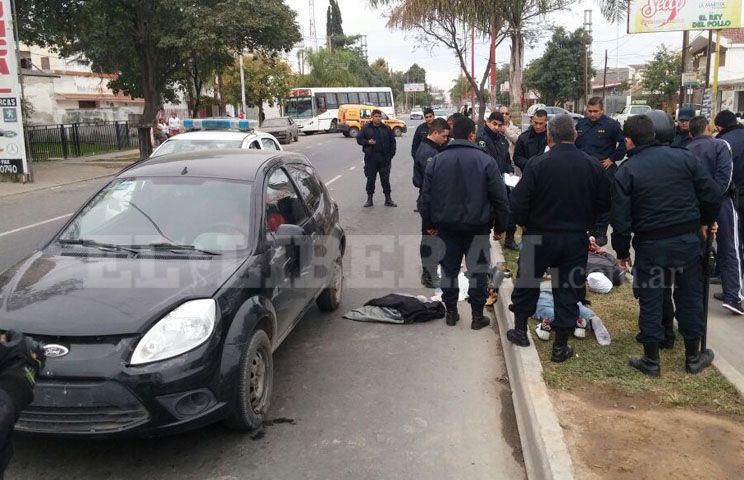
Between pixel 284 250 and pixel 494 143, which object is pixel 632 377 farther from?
pixel 494 143

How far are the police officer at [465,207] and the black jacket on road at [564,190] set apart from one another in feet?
2.11

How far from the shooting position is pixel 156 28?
24.2 m

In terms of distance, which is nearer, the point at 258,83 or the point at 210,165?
the point at 210,165

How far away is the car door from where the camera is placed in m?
4.39

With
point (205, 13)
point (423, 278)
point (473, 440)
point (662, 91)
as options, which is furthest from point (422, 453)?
point (662, 91)

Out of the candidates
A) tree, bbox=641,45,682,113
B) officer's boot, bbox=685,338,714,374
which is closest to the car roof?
officer's boot, bbox=685,338,714,374

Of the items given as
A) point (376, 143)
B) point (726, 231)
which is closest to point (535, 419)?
point (726, 231)

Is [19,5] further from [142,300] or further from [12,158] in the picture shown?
[142,300]

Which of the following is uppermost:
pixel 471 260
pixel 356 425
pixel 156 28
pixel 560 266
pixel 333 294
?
pixel 156 28

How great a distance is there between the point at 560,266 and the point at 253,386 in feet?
7.95

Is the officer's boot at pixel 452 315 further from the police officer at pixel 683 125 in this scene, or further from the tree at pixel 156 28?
the tree at pixel 156 28

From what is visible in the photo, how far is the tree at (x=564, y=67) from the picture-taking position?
59219mm

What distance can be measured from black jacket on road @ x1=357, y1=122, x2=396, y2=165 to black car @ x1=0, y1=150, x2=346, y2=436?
6.79 m

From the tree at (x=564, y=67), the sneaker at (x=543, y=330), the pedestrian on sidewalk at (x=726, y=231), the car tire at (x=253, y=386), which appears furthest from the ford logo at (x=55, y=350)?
the tree at (x=564, y=67)
